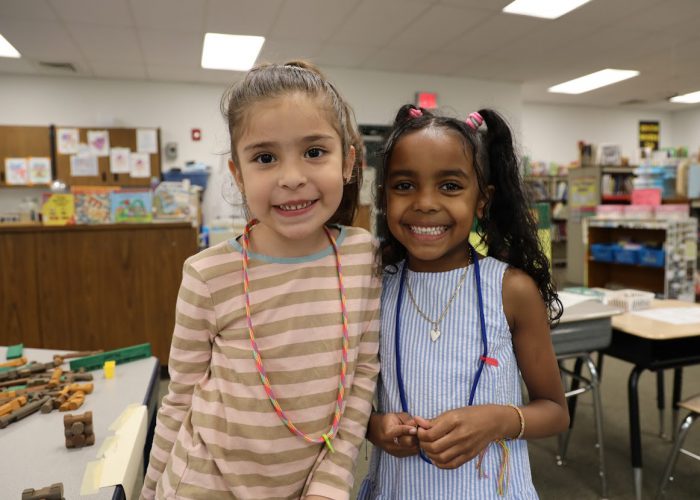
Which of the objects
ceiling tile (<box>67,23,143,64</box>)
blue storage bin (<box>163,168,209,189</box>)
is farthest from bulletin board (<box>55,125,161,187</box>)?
ceiling tile (<box>67,23,143,64</box>)

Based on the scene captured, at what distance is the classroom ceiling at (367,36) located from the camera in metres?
4.31

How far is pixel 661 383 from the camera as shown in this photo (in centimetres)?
293

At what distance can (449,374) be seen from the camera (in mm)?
901

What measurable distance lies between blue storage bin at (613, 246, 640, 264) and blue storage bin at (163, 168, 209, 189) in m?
5.09

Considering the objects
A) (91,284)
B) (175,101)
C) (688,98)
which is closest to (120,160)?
(175,101)

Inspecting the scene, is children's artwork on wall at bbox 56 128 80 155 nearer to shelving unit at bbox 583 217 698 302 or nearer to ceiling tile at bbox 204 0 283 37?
ceiling tile at bbox 204 0 283 37

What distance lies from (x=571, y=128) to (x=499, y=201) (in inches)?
365

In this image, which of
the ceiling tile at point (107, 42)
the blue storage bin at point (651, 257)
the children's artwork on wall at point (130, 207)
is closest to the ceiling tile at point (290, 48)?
the ceiling tile at point (107, 42)

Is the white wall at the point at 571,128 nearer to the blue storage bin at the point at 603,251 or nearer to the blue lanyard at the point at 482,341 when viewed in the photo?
the blue storage bin at the point at 603,251

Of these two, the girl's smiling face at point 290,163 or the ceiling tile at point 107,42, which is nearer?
the girl's smiling face at point 290,163

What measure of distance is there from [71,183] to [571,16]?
5.84 m

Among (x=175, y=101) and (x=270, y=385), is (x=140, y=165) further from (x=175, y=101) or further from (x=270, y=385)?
(x=270, y=385)

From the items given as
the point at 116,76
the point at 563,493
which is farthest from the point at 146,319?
the point at 116,76

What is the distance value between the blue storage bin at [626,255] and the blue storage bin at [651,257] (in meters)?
0.05
